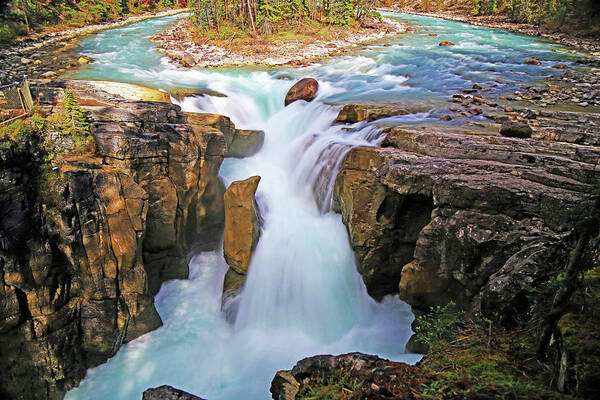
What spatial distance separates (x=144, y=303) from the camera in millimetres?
9078

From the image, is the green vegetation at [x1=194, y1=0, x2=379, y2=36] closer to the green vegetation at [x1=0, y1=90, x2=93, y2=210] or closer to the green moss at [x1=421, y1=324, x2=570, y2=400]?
the green vegetation at [x1=0, y1=90, x2=93, y2=210]

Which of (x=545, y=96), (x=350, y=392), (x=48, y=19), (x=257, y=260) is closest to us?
(x=350, y=392)

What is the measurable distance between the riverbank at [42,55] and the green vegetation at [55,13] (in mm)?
1225

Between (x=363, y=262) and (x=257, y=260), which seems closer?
(x=363, y=262)

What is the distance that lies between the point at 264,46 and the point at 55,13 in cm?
1981

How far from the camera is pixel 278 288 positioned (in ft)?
31.2

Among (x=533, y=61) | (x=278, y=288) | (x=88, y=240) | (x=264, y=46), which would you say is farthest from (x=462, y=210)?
(x=264, y=46)

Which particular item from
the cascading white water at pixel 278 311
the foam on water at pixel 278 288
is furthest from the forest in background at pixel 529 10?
the cascading white water at pixel 278 311

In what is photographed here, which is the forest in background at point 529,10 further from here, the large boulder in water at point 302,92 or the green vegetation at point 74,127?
the green vegetation at point 74,127

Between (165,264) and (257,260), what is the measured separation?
289 cm

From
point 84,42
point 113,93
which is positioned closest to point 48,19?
point 84,42

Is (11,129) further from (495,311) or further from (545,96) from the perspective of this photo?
(545,96)

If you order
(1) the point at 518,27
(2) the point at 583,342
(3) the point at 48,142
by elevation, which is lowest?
(2) the point at 583,342

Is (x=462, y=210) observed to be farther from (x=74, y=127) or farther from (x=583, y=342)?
(x=74, y=127)
